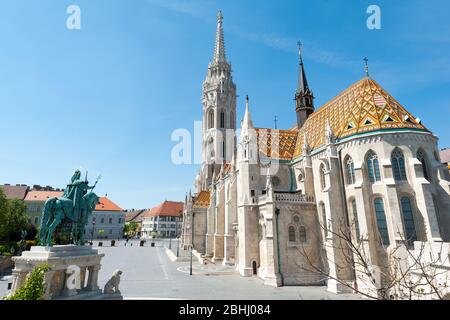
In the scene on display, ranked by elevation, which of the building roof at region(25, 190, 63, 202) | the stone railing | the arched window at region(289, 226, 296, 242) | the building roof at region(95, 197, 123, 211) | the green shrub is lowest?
the green shrub

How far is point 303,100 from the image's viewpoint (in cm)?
4194

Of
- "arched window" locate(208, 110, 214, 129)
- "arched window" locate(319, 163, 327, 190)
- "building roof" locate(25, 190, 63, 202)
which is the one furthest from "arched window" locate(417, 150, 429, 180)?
"building roof" locate(25, 190, 63, 202)

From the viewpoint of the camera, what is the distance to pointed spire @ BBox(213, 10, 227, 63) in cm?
6456

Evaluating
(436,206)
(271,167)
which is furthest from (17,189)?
(436,206)

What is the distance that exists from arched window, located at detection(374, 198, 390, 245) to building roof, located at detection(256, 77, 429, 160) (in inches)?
251

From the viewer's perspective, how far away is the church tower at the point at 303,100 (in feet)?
135

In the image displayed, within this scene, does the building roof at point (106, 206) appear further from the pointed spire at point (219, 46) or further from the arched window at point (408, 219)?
the arched window at point (408, 219)

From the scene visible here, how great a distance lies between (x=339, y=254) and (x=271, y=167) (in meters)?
13.3

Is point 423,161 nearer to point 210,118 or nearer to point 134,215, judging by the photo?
point 210,118

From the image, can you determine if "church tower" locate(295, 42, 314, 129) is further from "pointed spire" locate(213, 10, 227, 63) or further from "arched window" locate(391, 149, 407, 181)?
"pointed spire" locate(213, 10, 227, 63)

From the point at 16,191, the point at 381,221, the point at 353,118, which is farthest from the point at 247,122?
the point at 16,191
